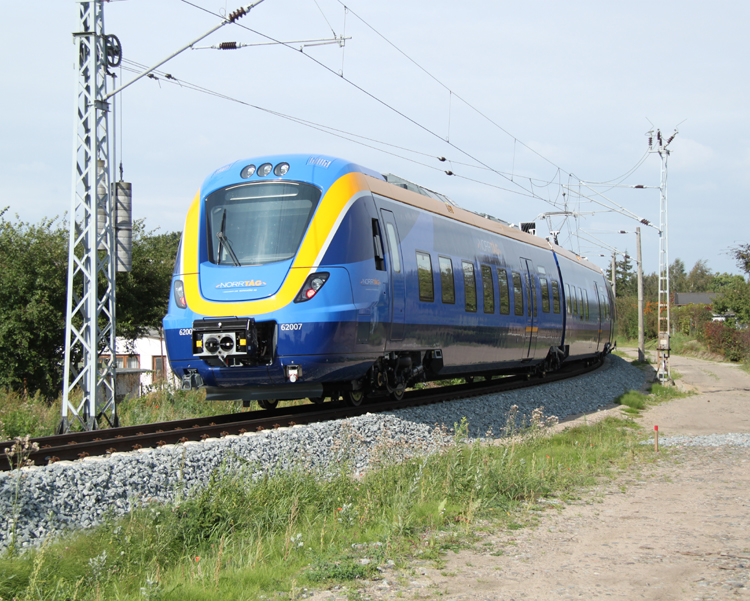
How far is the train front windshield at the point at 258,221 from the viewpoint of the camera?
34.2ft

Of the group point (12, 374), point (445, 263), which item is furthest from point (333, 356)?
point (12, 374)

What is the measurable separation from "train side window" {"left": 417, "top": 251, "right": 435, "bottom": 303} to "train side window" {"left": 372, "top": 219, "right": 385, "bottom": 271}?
1.42 m

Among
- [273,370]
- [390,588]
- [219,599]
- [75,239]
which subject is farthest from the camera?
[75,239]

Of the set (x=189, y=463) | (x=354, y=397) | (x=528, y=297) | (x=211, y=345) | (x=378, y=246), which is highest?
(x=378, y=246)

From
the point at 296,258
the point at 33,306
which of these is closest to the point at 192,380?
the point at 296,258

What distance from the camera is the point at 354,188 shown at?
10844mm

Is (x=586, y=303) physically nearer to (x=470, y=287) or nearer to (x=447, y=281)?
(x=470, y=287)

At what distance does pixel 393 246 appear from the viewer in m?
11.7

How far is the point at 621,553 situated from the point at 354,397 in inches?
256

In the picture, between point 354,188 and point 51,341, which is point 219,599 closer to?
point 354,188

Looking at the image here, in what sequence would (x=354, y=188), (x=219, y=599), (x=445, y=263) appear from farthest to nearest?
(x=445, y=263) < (x=354, y=188) < (x=219, y=599)

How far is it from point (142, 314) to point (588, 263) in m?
17.2

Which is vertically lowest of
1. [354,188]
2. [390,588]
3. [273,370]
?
[390,588]

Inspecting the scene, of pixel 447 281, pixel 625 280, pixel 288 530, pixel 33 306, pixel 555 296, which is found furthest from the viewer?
pixel 625 280
